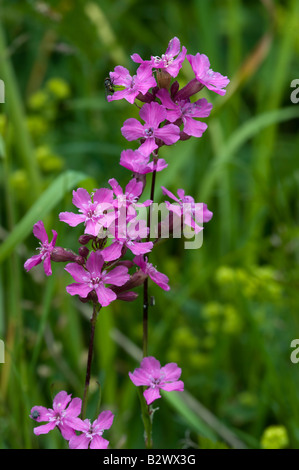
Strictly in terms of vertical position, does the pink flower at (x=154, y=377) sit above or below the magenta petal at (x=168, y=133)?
below

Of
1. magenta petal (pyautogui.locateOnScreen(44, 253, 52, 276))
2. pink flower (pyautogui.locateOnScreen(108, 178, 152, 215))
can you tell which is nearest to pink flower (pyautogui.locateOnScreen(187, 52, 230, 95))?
pink flower (pyautogui.locateOnScreen(108, 178, 152, 215))

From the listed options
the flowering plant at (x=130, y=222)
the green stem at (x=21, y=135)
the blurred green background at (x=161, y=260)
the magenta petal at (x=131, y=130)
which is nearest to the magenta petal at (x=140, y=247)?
the flowering plant at (x=130, y=222)

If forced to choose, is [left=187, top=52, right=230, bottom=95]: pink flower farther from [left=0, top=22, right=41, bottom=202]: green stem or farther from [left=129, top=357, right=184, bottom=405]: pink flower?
[left=0, top=22, right=41, bottom=202]: green stem

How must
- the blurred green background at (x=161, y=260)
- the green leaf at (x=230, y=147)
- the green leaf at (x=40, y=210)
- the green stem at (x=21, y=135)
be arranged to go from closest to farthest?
the green leaf at (x=40, y=210) → the blurred green background at (x=161, y=260) → the green stem at (x=21, y=135) → the green leaf at (x=230, y=147)

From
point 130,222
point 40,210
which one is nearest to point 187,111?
point 130,222

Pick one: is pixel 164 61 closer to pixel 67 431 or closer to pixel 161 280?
pixel 161 280

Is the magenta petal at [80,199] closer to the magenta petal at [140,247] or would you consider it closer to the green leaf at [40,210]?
the magenta petal at [140,247]
